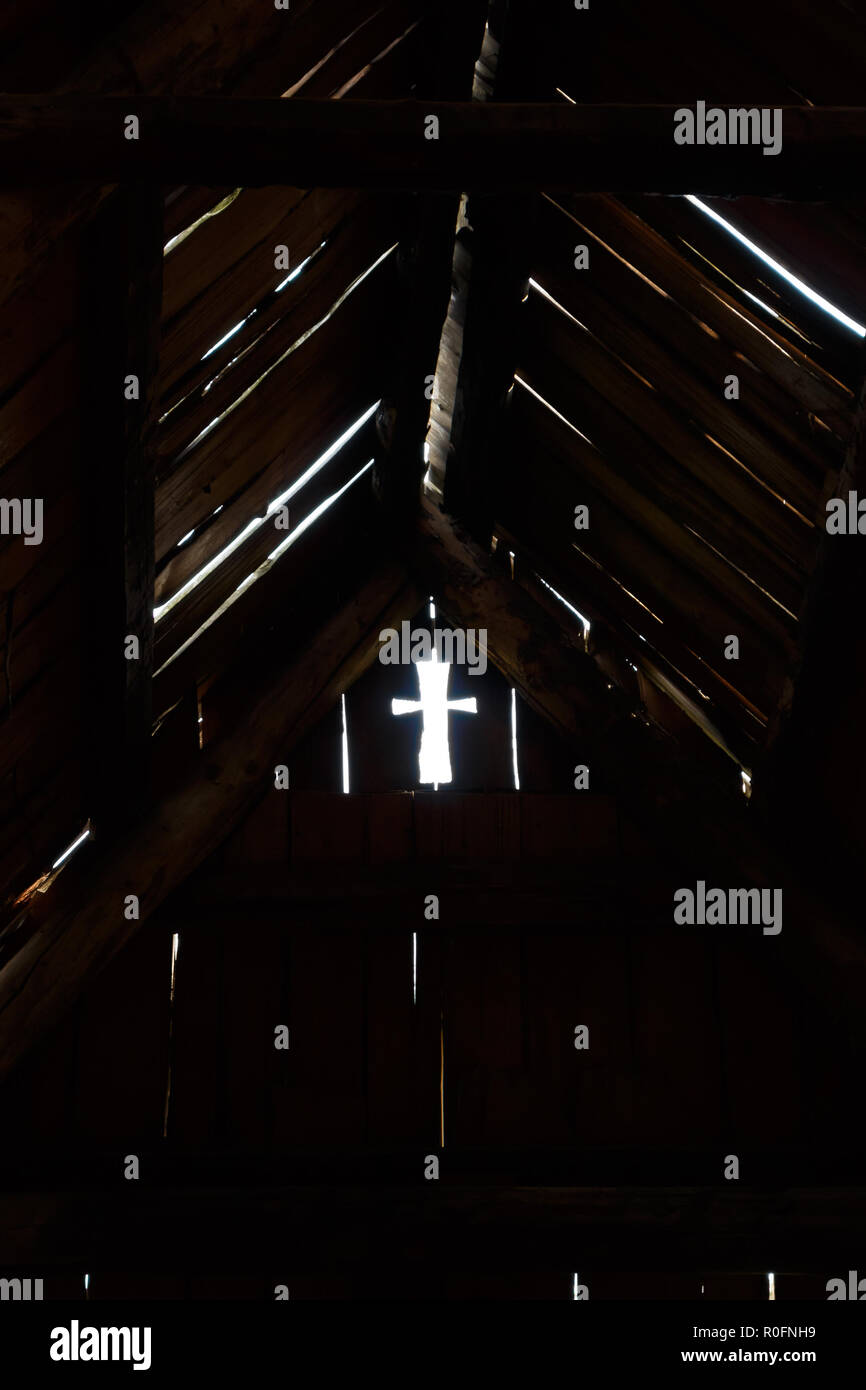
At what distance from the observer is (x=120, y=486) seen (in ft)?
9.38

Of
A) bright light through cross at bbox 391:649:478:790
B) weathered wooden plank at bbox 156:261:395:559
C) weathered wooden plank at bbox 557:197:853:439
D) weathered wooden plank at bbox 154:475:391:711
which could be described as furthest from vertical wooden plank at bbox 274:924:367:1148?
weathered wooden plank at bbox 557:197:853:439

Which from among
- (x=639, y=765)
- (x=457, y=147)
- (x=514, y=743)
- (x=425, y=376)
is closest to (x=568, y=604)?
(x=514, y=743)

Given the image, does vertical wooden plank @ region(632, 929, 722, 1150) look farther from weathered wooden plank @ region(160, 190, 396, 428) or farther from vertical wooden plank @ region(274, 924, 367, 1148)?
weathered wooden plank @ region(160, 190, 396, 428)

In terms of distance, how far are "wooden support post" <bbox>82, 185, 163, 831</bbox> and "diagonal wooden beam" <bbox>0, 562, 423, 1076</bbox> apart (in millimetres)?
152

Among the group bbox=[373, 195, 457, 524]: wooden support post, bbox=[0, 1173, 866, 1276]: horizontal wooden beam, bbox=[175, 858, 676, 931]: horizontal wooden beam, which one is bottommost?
bbox=[0, 1173, 866, 1276]: horizontal wooden beam

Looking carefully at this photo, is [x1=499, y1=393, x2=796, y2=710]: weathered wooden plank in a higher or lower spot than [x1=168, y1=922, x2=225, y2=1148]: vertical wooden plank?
higher

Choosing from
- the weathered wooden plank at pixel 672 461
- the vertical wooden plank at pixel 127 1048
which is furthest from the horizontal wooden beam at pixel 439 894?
the weathered wooden plank at pixel 672 461

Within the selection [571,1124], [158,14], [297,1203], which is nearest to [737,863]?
[571,1124]

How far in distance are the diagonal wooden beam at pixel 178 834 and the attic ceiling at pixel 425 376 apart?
0.59ft

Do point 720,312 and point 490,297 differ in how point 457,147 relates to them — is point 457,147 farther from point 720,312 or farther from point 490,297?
point 490,297

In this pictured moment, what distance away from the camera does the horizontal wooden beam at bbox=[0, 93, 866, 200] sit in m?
2.29
